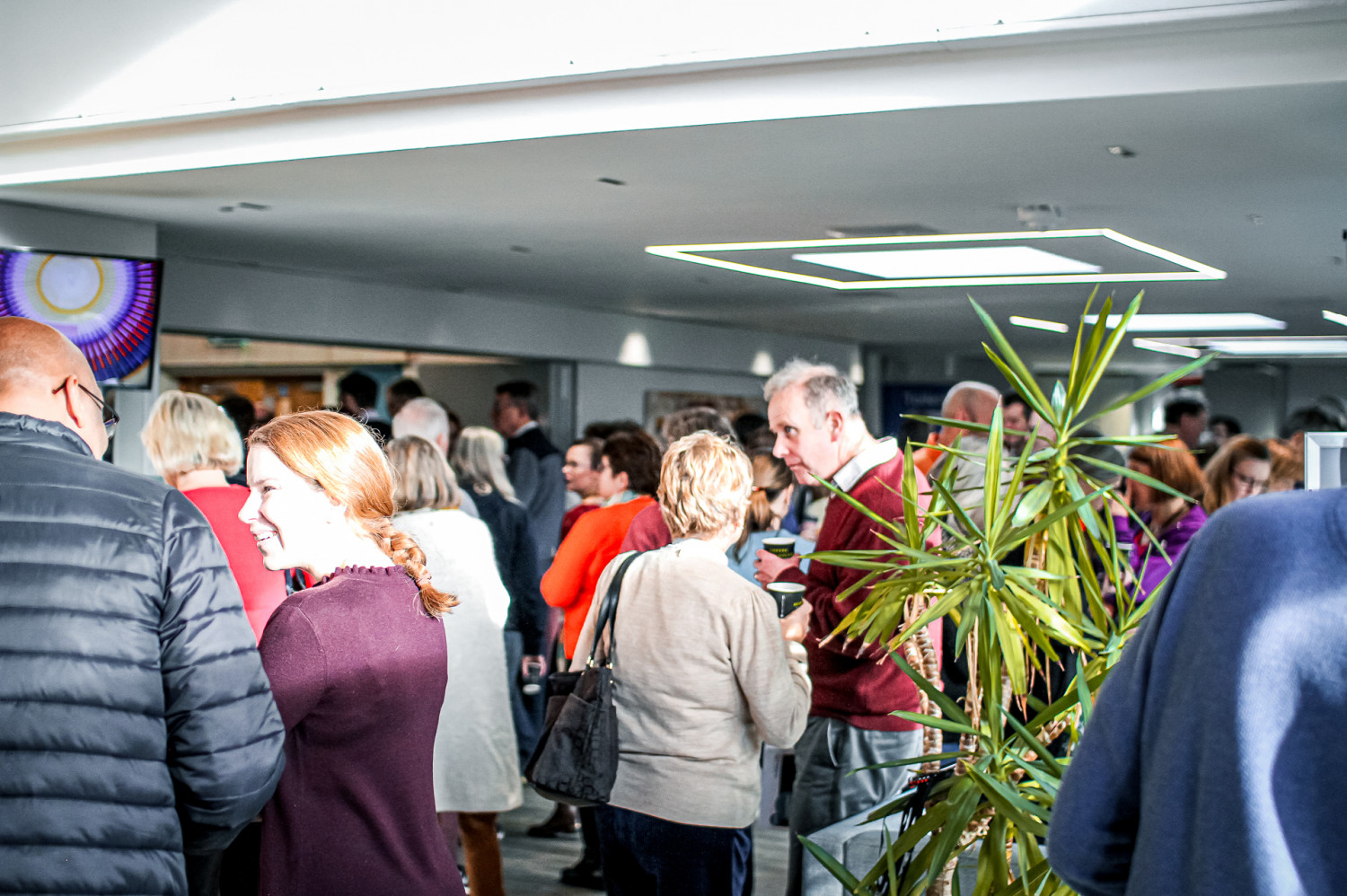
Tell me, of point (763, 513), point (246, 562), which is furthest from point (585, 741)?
point (763, 513)

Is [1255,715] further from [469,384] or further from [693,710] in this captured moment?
[469,384]

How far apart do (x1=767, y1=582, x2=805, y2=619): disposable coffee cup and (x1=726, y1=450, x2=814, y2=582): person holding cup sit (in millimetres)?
1058

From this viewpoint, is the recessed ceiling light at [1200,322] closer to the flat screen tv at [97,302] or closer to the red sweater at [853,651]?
the flat screen tv at [97,302]

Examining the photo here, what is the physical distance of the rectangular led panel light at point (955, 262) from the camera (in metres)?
6.86

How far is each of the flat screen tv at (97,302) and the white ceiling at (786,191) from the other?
0.92 feet

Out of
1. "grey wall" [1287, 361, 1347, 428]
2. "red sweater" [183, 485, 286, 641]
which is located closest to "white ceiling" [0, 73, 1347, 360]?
"red sweater" [183, 485, 286, 641]

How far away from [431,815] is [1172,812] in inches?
50.8

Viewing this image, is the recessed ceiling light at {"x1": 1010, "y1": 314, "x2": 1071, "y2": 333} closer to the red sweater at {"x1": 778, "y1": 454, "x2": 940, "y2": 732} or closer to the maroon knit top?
the red sweater at {"x1": 778, "y1": 454, "x2": 940, "y2": 732}

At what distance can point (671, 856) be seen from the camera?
2.56m

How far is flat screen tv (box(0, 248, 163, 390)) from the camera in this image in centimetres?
526

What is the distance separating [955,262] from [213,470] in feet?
15.9

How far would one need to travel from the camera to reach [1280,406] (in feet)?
51.1

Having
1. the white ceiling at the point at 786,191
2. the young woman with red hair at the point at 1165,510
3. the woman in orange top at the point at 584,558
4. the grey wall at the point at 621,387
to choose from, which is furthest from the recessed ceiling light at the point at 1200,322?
the woman in orange top at the point at 584,558

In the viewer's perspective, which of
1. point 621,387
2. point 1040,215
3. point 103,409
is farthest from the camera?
point 621,387
